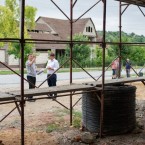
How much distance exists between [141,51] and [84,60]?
8.36 m

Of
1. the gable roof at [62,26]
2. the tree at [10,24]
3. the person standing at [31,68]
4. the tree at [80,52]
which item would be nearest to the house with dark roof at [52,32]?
the gable roof at [62,26]

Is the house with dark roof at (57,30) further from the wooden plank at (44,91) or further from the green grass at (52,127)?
the wooden plank at (44,91)

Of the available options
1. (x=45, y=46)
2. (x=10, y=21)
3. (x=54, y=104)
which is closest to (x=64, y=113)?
(x=54, y=104)

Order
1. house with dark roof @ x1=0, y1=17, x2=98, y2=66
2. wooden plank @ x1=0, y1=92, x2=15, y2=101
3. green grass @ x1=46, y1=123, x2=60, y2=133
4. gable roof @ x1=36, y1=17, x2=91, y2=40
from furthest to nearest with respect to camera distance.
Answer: gable roof @ x1=36, y1=17, x2=91, y2=40, house with dark roof @ x1=0, y1=17, x2=98, y2=66, green grass @ x1=46, y1=123, x2=60, y2=133, wooden plank @ x1=0, y1=92, x2=15, y2=101

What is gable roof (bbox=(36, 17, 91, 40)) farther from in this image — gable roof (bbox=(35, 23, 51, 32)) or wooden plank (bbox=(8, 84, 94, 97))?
wooden plank (bbox=(8, 84, 94, 97))

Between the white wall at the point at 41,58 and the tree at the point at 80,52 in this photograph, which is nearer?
the tree at the point at 80,52

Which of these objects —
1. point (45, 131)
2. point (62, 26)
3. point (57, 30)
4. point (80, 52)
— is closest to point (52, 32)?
point (57, 30)

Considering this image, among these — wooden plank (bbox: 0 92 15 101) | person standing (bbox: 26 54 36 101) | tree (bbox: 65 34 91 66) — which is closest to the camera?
wooden plank (bbox: 0 92 15 101)

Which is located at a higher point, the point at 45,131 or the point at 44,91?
the point at 44,91

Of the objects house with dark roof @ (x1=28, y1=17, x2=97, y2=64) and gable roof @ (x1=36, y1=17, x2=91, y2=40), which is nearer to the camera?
house with dark roof @ (x1=28, y1=17, x2=97, y2=64)

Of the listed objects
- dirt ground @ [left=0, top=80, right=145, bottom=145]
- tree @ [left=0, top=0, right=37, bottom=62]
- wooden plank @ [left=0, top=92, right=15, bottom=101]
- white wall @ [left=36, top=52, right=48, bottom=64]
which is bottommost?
dirt ground @ [left=0, top=80, right=145, bottom=145]

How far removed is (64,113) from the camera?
407 inches

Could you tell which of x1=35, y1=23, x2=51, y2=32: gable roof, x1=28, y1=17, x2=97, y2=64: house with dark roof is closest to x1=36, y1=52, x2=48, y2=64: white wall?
x1=28, y1=17, x2=97, y2=64: house with dark roof

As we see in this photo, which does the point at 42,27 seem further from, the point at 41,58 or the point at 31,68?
the point at 31,68
